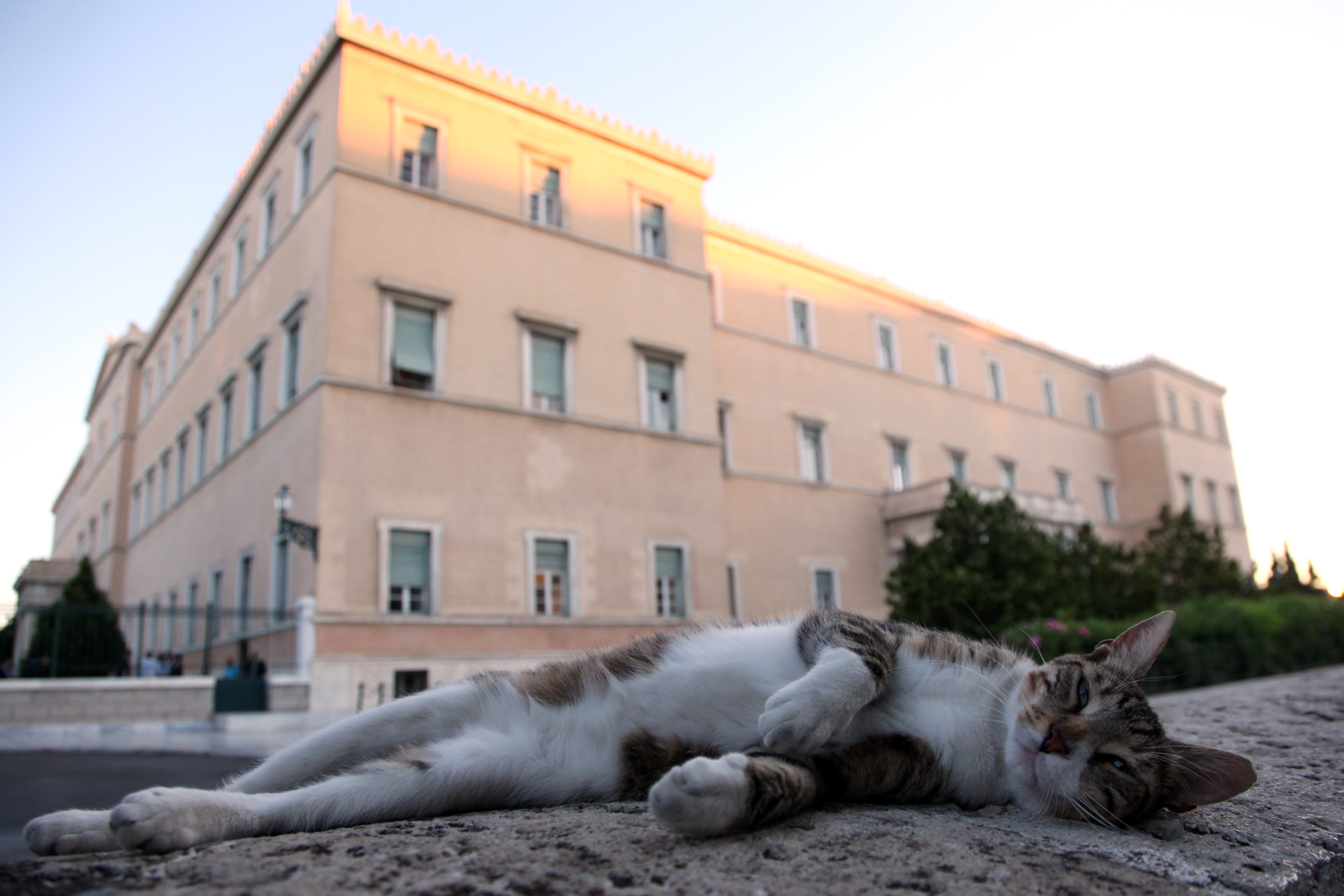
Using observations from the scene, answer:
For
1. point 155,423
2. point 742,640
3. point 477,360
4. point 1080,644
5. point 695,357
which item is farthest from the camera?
point 155,423

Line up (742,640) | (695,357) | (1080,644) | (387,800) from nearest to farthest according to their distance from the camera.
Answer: (387,800) < (742,640) < (1080,644) < (695,357)

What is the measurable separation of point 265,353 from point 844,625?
19.7 m

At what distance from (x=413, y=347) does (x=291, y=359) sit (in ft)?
9.49

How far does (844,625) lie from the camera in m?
2.61

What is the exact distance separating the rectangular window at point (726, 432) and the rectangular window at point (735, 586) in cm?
266

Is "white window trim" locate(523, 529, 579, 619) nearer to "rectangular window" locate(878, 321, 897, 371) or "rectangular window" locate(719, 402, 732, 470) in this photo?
"rectangular window" locate(719, 402, 732, 470)

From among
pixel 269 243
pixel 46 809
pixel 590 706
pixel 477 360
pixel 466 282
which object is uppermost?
pixel 269 243

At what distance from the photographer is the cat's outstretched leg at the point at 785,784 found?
5.91 feet

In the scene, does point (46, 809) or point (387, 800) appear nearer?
point (387, 800)

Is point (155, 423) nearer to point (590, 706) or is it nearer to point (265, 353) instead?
point (265, 353)

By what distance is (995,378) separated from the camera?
3344cm

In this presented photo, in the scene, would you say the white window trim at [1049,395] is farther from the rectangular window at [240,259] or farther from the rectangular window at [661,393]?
the rectangular window at [240,259]

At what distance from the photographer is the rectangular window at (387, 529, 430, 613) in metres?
16.4

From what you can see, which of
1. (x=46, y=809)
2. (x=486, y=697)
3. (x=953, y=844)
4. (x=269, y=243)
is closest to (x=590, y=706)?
(x=486, y=697)
